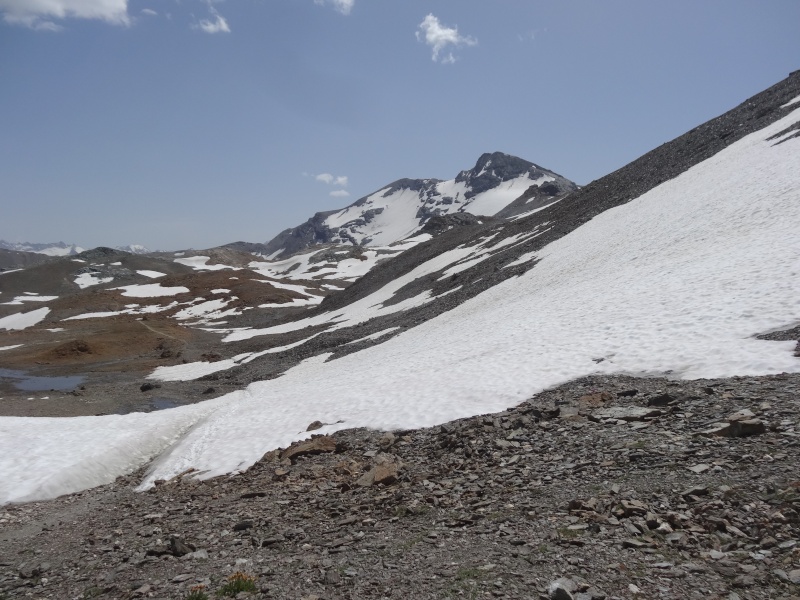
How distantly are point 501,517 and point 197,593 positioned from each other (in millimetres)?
4917

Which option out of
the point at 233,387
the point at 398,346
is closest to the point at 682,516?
the point at 398,346

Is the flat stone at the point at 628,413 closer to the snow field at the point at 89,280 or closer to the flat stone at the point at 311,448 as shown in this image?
the flat stone at the point at 311,448

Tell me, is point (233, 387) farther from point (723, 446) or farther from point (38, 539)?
point (723, 446)

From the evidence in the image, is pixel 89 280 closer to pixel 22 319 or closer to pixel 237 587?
pixel 22 319

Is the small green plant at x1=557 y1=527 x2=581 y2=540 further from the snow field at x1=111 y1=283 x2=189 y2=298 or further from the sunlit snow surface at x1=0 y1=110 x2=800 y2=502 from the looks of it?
the snow field at x1=111 y1=283 x2=189 y2=298

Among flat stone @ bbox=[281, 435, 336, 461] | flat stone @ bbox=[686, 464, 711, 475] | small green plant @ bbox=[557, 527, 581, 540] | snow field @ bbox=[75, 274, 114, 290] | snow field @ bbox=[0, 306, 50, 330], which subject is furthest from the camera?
snow field @ bbox=[75, 274, 114, 290]

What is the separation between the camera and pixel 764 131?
1547 inches

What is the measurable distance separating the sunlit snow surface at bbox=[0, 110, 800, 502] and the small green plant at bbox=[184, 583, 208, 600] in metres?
7.49

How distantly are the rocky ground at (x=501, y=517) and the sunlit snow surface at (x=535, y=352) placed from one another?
167 cm

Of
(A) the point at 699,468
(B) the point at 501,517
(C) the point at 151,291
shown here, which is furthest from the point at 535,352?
(C) the point at 151,291

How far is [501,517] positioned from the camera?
26.6 feet

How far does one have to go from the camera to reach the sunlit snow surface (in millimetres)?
14570

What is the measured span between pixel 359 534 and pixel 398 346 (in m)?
19.9

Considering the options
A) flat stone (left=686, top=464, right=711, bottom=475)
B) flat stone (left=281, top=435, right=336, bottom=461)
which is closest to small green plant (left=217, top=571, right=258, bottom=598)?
flat stone (left=281, top=435, right=336, bottom=461)
